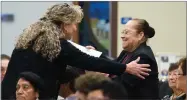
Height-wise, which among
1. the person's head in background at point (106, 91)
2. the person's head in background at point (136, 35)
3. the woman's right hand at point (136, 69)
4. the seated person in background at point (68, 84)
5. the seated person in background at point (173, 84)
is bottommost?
the seated person in background at point (173, 84)

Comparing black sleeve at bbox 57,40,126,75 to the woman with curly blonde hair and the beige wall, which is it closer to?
the woman with curly blonde hair

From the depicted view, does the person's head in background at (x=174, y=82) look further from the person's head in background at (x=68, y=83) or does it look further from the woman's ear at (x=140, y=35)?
the person's head in background at (x=68, y=83)

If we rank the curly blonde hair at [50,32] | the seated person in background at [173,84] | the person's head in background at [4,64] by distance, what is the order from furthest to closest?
1. the person's head in background at [4,64]
2. the seated person in background at [173,84]
3. the curly blonde hair at [50,32]

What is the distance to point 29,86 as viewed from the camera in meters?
3.93

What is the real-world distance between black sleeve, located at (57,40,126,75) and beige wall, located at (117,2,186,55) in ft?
13.3

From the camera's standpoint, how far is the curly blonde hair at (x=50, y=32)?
4.05 metres

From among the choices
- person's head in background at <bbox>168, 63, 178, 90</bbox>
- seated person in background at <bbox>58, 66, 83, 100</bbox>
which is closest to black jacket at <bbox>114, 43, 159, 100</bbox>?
seated person in background at <bbox>58, 66, 83, 100</bbox>

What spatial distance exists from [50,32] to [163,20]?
14.1ft

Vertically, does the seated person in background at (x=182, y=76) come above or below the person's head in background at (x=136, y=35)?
below

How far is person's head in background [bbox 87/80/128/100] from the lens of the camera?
3.03m

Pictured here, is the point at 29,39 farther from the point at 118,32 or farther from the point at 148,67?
the point at 118,32

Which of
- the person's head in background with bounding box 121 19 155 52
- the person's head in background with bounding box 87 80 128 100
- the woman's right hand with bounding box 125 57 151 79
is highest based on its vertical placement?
the person's head in background with bounding box 121 19 155 52

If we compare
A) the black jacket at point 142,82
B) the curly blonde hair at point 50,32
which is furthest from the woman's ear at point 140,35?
the curly blonde hair at point 50,32

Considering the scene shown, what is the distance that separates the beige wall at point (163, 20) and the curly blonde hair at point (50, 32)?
403cm
